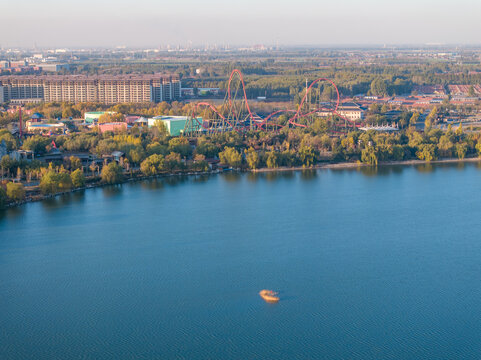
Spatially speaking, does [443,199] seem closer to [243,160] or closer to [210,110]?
[243,160]

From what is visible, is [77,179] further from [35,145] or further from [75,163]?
[35,145]

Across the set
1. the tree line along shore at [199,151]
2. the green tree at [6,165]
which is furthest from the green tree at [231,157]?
the green tree at [6,165]

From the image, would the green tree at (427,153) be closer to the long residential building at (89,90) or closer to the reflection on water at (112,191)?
the reflection on water at (112,191)

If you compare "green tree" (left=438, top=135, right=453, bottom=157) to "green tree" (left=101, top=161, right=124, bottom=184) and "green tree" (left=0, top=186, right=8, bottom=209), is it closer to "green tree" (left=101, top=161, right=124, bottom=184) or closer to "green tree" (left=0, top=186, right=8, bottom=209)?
"green tree" (left=101, top=161, right=124, bottom=184)

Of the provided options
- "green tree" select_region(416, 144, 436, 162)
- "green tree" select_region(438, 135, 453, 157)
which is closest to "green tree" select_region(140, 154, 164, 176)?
"green tree" select_region(416, 144, 436, 162)

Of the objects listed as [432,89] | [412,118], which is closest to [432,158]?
[412,118]

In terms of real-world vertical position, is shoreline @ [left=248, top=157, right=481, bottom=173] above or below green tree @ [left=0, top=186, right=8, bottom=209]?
below

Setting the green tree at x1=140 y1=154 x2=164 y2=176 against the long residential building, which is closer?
the green tree at x1=140 y1=154 x2=164 y2=176
